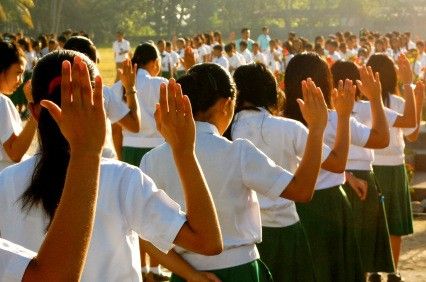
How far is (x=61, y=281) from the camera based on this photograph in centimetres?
166

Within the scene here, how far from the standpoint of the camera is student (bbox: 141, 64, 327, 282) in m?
3.35

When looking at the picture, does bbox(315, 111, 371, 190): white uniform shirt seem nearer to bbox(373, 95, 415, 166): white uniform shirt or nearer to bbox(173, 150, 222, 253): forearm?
bbox(373, 95, 415, 166): white uniform shirt

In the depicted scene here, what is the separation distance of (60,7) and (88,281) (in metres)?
52.4

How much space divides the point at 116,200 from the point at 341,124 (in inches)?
73.5

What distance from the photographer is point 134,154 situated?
7.48 m

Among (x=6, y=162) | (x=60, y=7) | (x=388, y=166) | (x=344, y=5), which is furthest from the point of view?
(x=344, y=5)

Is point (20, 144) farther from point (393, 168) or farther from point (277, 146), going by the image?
point (393, 168)

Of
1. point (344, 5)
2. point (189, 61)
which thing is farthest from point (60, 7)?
point (189, 61)

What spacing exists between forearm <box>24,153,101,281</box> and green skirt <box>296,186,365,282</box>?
129 inches

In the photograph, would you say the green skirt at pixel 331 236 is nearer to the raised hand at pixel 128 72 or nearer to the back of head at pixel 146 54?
the raised hand at pixel 128 72

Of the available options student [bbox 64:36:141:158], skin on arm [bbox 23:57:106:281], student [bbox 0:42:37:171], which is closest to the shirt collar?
student [bbox 0:42:37:171]

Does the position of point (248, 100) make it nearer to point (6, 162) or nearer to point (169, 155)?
point (169, 155)

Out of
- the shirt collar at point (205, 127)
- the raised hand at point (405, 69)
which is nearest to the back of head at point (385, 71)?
the raised hand at point (405, 69)

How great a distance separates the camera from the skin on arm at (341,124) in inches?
160
